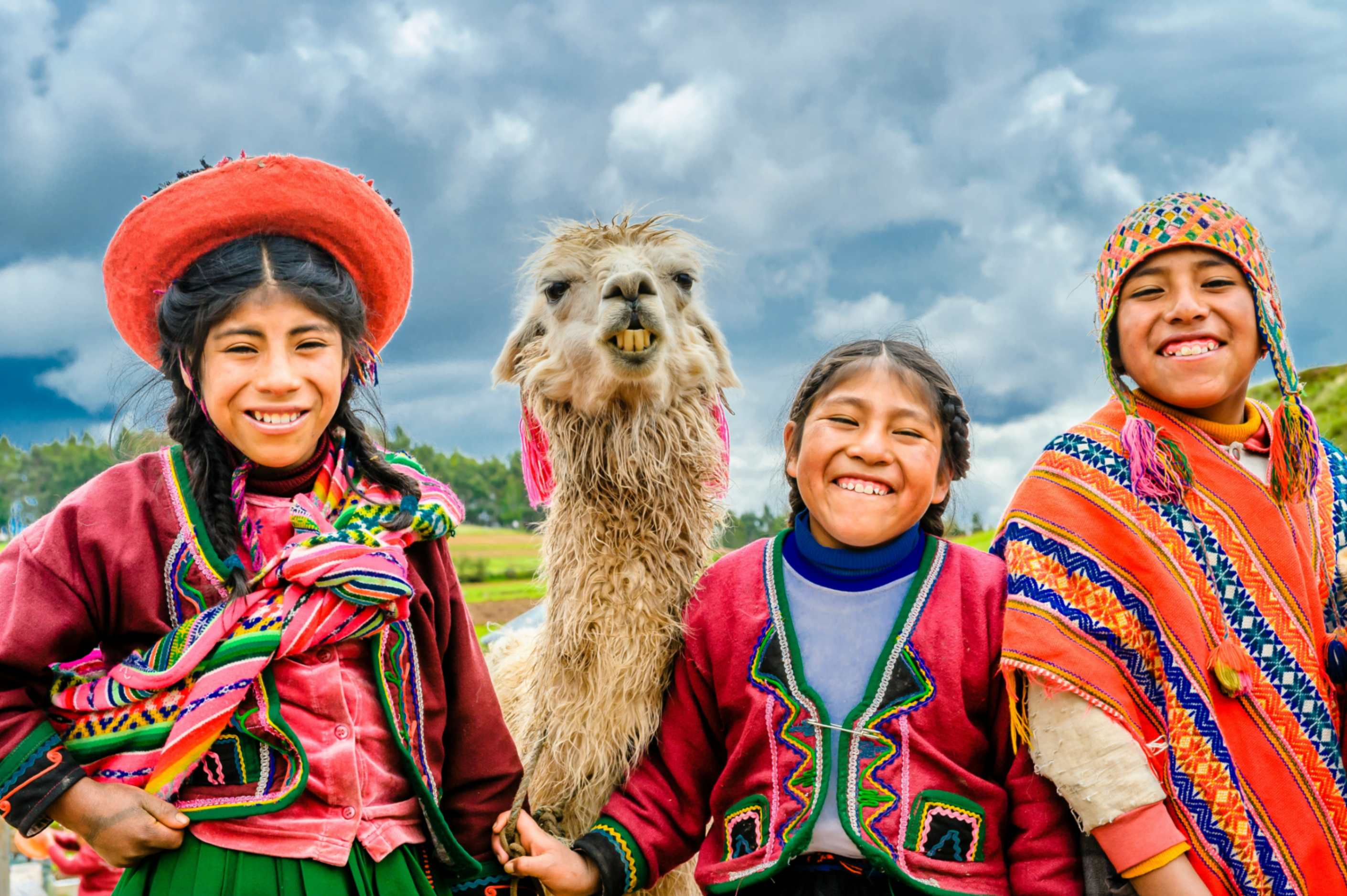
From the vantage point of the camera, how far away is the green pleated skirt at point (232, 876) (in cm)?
213

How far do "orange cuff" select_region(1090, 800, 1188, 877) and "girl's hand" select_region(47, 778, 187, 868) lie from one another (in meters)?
1.94

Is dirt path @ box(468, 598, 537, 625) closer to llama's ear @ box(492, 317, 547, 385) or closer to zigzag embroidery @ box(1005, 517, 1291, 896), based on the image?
llama's ear @ box(492, 317, 547, 385)

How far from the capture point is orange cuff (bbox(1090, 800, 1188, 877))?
233 centimetres

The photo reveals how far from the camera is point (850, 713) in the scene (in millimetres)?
2389

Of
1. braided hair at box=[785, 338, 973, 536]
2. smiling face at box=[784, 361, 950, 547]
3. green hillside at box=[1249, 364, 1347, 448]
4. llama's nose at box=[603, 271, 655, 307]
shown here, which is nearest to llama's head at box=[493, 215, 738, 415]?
llama's nose at box=[603, 271, 655, 307]

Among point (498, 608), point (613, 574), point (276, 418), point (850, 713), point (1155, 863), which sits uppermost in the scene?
point (498, 608)

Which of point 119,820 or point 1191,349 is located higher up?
point 1191,349

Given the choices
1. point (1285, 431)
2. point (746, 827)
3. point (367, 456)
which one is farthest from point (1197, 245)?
point (367, 456)

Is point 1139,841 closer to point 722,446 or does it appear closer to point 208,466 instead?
point 722,446

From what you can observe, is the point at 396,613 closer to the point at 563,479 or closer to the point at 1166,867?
the point at 563,479

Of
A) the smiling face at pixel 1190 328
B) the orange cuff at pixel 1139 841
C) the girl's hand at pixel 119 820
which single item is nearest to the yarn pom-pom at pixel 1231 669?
the orange cuff at pixel 1139 841

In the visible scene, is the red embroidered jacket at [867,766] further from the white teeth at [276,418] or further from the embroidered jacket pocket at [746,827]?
the white teeth at [276,418]

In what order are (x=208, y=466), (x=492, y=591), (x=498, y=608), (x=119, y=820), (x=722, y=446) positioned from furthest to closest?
(x=492, y=591) < (x=498, y=608) < (x=722, y=446) < (x=208, y=466) < (x=119, y=820)

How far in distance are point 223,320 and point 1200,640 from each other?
7.59 feet
